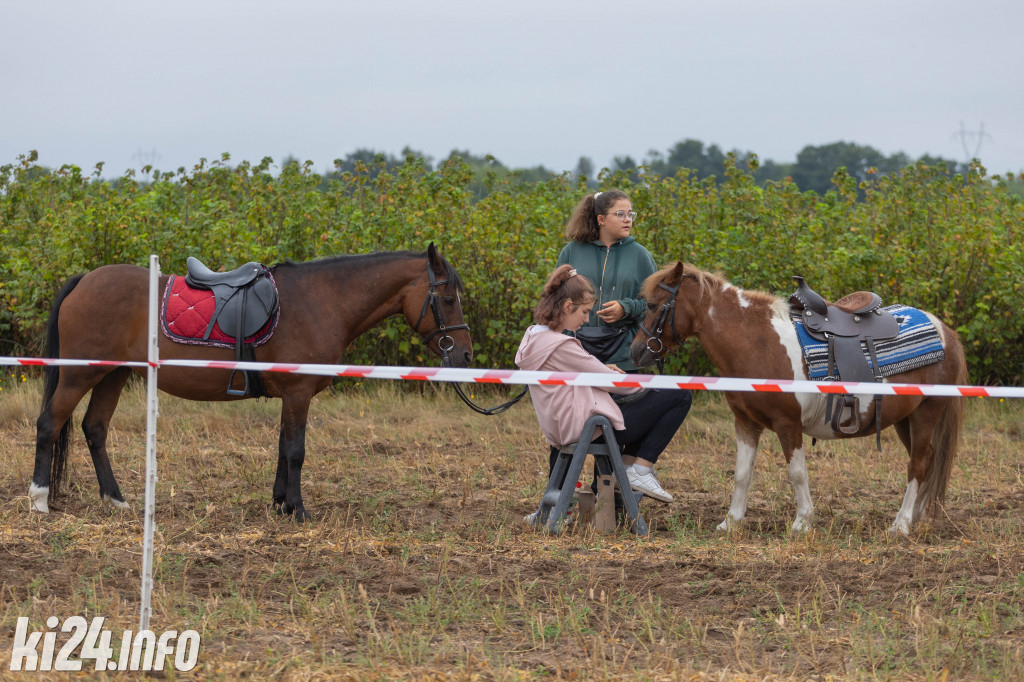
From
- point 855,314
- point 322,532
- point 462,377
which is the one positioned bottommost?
point 322,532

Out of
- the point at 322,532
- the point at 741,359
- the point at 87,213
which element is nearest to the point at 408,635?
the point at 322,532

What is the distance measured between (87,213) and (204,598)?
789 cm

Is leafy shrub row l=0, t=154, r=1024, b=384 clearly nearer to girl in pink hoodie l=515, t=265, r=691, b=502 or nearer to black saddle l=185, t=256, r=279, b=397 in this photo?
black saddle l=185, t=256, r=279, b=397

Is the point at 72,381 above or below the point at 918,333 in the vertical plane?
below

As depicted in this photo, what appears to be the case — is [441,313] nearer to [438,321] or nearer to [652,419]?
[438,321]

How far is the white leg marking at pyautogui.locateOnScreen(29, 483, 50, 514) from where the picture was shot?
6.19m

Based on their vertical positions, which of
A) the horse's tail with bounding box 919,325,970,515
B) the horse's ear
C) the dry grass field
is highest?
the horse's ear

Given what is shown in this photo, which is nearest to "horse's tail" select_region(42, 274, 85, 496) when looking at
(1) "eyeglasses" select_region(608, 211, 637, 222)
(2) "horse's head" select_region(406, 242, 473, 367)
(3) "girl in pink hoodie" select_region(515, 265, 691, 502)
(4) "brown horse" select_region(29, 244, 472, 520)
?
(4) "brown horse" select_region(29, 244, 472, 520)

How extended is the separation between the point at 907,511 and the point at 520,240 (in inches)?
246

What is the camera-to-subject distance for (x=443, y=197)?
453 inches

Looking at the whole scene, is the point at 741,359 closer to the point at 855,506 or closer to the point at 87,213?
the point at 855,506

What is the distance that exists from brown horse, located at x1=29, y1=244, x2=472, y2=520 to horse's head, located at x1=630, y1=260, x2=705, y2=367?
4.03ft

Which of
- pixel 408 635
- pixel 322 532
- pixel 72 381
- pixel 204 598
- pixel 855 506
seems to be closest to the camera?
pixel 408 635

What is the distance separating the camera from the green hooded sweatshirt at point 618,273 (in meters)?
6.15
